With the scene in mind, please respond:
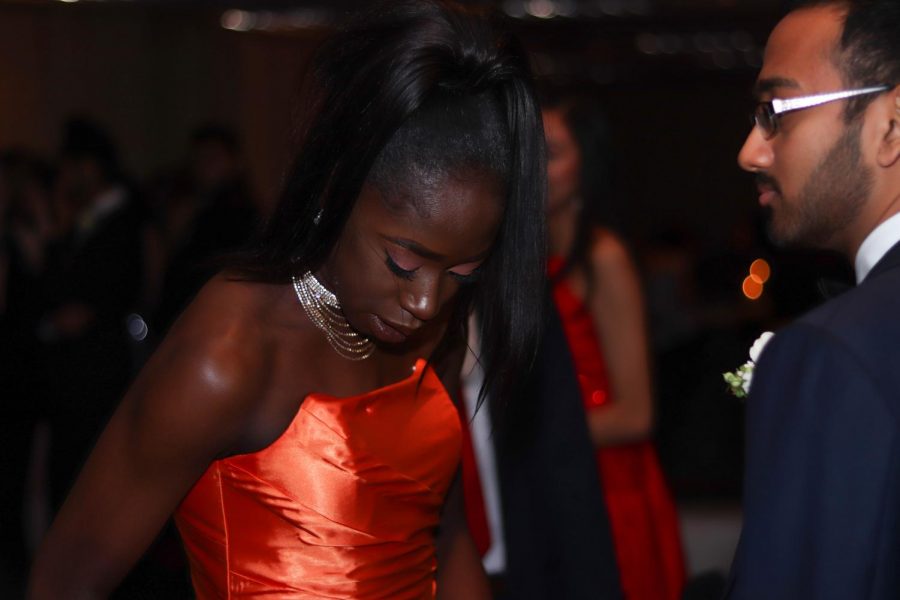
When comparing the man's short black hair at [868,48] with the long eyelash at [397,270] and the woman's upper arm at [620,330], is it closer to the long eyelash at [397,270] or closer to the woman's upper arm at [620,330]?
the long eyelash at [397,270]

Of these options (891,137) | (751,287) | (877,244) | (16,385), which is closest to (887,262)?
(877,244)

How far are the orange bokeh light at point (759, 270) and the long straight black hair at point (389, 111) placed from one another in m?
5.80

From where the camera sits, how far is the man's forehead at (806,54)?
1.52 metres

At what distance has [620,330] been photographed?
10.1 feet

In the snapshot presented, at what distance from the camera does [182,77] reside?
10047mm

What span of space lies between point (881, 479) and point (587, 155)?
213 cm

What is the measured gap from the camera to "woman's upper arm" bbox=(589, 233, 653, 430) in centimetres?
307

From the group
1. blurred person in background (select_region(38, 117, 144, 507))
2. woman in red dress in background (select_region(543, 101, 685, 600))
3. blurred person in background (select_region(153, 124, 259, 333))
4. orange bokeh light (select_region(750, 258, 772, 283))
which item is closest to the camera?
woman in red dress in background (select_region(543, 101, 685, 600))

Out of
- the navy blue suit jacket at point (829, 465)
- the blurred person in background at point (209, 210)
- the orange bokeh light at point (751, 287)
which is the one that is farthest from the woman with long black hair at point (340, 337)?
the orange bokeh light at point (751, 287)

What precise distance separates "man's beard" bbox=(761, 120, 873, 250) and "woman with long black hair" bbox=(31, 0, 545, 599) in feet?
1.18

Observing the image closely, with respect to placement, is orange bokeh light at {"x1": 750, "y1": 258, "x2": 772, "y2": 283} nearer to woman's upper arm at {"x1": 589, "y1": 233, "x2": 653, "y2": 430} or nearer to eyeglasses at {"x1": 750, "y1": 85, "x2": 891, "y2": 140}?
woman's upper arm at {"x1": 589, "y1": 233, "x2": 653, "y2": 430}

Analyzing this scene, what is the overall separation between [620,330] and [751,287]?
14.6 ft

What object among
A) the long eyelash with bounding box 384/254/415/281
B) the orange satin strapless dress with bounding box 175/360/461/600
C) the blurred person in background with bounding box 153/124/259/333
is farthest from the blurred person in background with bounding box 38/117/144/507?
the long eyelash with bounding box 384/254/415/281

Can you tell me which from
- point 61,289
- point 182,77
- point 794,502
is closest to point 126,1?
point 182,77
